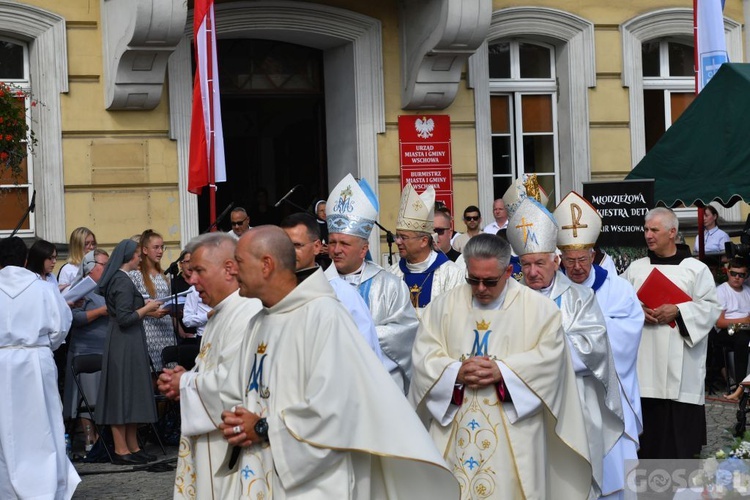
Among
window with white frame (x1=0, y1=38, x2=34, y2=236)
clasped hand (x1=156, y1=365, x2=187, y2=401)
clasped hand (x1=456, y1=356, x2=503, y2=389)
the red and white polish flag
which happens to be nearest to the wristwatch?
clasped hand (x1=156, y1=365, x2=187, y2=401)

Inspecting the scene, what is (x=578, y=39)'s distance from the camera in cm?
1557

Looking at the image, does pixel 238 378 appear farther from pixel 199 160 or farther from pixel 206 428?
pixel 199 160

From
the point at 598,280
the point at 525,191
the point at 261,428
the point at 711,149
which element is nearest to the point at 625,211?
the point at 711,149

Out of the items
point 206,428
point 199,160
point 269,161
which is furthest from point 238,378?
point 269,161

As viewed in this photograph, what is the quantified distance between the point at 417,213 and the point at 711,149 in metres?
3.35

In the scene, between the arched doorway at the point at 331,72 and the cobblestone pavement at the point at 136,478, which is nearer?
the cobblestone pavement at the point at 136,478

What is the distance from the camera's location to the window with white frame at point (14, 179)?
528 inches

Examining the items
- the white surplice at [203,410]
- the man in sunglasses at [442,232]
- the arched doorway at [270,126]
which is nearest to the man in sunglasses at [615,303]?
the white surplice at [203,410]

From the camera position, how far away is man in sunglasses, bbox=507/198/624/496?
6.99 meters

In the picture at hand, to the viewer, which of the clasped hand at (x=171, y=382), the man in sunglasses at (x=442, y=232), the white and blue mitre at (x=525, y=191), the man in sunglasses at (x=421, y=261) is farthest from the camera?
the man in sunglasses at (x=442, y=232)

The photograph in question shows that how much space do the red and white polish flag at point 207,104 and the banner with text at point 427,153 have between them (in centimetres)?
293

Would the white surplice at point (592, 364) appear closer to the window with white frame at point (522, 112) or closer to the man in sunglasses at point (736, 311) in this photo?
the man in sunglasses at point (736, 311)

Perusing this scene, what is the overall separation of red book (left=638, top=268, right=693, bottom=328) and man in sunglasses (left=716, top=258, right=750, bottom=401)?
387 centimetres

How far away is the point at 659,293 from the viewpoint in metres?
9.38
